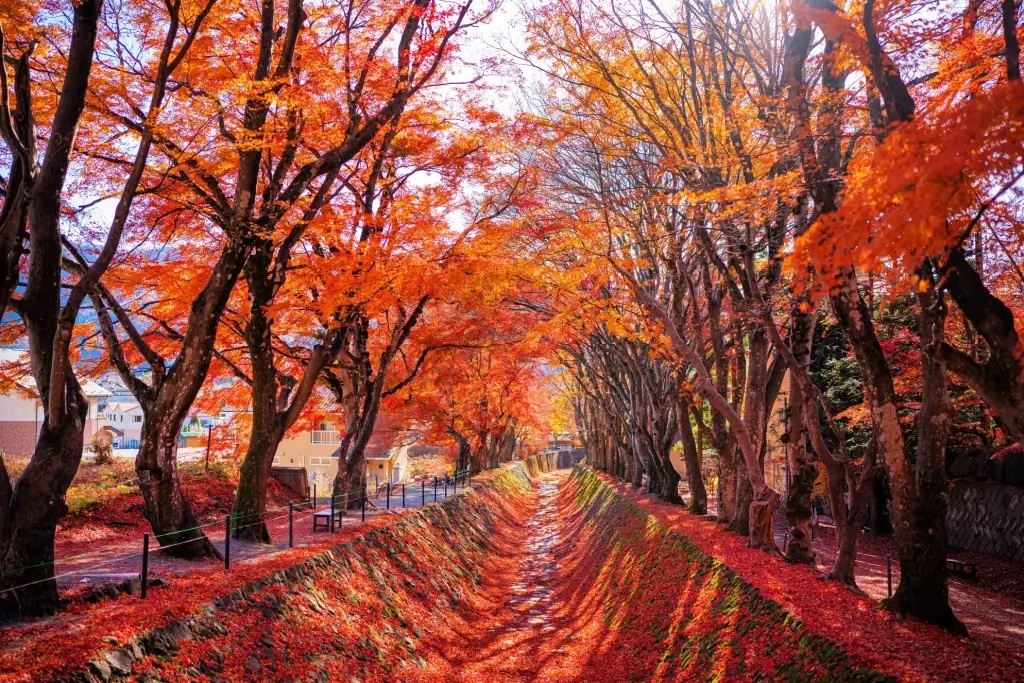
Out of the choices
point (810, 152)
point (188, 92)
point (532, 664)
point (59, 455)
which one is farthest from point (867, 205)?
point (188, 92)

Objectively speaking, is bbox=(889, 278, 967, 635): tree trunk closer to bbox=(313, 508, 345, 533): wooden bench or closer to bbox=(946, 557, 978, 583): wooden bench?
bbox=(946, 557, 978, 583): wooden bench

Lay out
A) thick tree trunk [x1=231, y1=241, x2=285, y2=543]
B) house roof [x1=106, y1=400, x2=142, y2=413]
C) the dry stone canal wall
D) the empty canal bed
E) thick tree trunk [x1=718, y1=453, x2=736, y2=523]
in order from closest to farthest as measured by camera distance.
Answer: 1. the empty canal bed
2. the dry stone canal wall
3. thick tree trunk [x1=231, y1=241, x2=285, y2=543]
4. thick tree trunk [x1=718, y1=453, x2=736, y2=523]
5. house roof [x1=106, y1=400, x2=142, y2=413]

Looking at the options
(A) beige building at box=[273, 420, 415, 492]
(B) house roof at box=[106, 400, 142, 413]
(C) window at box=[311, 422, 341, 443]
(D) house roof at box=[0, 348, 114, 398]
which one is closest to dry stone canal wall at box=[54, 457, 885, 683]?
(D) house roof at box=[0, 348, 114, 398]

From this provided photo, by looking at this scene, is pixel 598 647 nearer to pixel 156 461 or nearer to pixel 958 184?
pixel 156 461

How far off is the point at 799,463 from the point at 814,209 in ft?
14.4

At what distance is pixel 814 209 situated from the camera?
31.7 feet

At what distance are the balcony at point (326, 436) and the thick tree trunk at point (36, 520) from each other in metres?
51.8

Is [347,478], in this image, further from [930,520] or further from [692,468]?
[930,520]

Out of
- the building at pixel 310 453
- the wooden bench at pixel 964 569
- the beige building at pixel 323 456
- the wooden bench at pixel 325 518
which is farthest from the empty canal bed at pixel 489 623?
the building at pixel 310 453

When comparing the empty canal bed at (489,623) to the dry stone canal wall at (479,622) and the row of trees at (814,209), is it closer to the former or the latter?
the dry stone canal wall at (479,622)

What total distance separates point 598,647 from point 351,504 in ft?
31.9

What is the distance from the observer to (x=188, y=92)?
11523 millimetres

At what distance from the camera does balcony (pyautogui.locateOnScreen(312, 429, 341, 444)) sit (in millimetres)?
59006

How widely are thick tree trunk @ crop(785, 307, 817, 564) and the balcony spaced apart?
168ft
